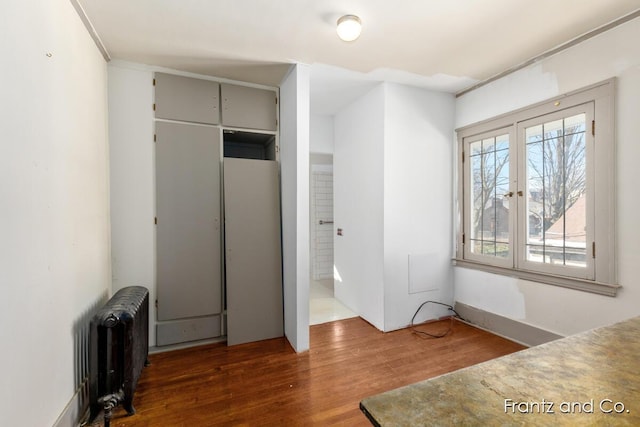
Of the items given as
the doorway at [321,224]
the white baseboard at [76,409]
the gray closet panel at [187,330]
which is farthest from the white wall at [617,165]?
the white baseboard at [76,409]

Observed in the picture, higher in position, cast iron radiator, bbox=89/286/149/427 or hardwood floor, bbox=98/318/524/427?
cast iron radiator, bbox=89/286/149/427

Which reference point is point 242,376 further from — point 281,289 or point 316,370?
point 281,289

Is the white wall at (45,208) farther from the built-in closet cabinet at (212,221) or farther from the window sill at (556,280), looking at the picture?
the window sill at (556,280)

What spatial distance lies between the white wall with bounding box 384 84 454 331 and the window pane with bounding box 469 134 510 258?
0.93 ft

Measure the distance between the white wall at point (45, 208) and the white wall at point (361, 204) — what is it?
2658 mm

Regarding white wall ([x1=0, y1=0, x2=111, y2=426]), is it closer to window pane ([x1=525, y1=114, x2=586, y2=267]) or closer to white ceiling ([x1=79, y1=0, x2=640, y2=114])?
white ceiling ([x1=79, y1=0, x2=640, y2=114])

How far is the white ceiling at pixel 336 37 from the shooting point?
6.40ft

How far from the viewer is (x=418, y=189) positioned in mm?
3344

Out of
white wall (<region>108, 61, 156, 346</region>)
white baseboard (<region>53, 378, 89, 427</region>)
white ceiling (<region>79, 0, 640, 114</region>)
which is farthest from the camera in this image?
white wall (<region>108, 61, 156, 346</region>)

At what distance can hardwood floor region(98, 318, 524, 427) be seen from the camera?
6.12ft

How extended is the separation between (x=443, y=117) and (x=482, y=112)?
1.39 ft

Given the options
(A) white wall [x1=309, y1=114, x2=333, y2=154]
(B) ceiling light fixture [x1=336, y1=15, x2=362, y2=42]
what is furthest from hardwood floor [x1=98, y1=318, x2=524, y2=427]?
(B) ceiling light fixture [x1=336, y1=15, x2=362, y2=42]

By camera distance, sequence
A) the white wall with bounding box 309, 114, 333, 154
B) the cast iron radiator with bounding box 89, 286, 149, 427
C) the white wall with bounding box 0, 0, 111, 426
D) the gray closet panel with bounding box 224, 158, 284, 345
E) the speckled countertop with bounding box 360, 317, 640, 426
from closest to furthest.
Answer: the speckled countertop with bounding box 360, 317, 640, 426 < the white wall with bounding box 0, 0, 111, 426 < the cast iron radiator with bounding box 89, 286, 149, 427 < the gray closet panel with bounding box 224, 158, 284, 345 < the white wall with bounding box 309, 114, 333, 154

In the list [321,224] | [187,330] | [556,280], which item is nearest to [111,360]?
[187,330]
